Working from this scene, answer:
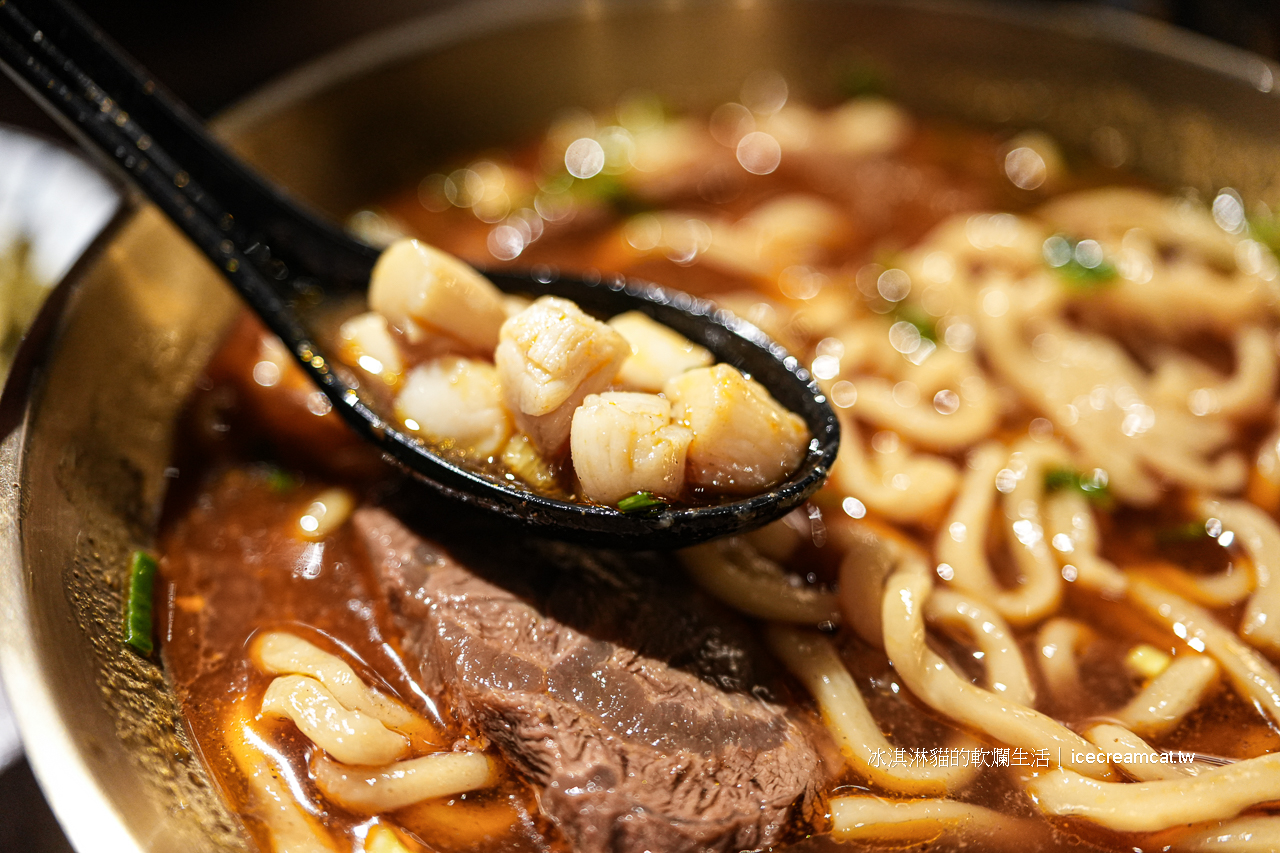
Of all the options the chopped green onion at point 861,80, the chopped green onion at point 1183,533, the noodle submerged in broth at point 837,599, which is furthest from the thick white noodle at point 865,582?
the chopped green onion at point 861,80

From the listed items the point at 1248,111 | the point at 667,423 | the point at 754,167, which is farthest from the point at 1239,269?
the point at 667,423

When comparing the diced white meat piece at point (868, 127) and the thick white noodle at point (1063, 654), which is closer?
the thick white noodle at point (1063, 654)

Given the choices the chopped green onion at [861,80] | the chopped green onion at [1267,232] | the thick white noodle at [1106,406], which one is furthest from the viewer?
the chopped green onion at [861,80]

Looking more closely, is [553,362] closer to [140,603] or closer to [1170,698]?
[140,603]

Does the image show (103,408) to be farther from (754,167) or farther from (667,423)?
(754,167)

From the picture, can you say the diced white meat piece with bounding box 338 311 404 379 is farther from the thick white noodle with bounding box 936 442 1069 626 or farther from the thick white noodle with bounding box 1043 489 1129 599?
the thick white noodle with bounding box 1043 489 1129 599

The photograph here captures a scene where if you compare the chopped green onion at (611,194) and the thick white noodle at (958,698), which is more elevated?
the chopped green onion at (611,194)

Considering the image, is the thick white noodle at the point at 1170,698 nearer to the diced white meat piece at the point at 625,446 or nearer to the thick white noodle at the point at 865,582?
the thick white noodle at the point at 865,582
